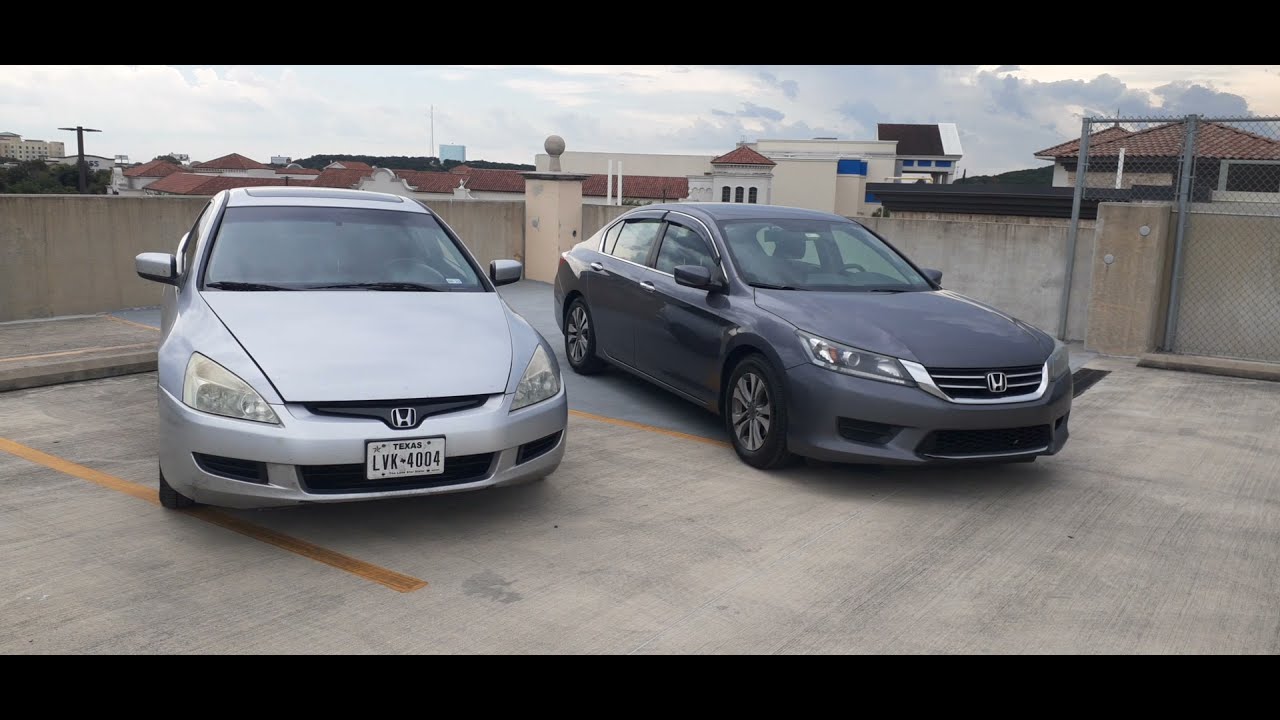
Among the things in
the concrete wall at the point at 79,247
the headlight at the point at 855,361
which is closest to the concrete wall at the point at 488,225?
the concrete wall at the point at 79,247

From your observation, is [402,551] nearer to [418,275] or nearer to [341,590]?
[341,590]

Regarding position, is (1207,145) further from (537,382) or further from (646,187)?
(646,187)

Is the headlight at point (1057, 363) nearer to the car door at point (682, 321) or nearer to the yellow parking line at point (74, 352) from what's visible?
the car door at point (682, 321)

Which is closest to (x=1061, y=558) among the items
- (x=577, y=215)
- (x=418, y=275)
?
(x=418, y=275)

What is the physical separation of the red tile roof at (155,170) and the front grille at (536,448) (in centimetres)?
7579

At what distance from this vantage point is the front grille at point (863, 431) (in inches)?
209

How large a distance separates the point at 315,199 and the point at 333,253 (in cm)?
65

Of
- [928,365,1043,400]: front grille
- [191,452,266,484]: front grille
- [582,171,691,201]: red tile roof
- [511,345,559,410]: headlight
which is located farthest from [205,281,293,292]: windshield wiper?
[582,171,691,201]: red tile roof

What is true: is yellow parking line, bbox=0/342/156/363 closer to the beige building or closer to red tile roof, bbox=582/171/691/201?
the beige building

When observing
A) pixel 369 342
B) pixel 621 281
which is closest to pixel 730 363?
pixel 621 281

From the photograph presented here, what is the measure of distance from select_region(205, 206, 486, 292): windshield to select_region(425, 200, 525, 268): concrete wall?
8.02 meters

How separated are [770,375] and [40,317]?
323 inches

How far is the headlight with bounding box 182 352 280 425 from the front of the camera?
416cm

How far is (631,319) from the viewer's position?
736 centimetres
